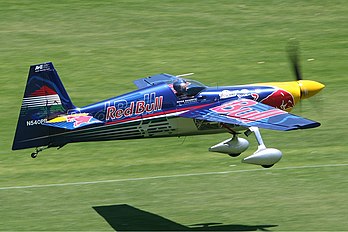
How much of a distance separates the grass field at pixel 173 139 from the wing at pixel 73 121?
2.46 m

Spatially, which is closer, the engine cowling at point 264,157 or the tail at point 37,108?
the engine cowling at point 264,157

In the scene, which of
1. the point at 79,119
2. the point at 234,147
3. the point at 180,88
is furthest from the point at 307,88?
the point at 79,119

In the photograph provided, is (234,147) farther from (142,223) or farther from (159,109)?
(142,223)

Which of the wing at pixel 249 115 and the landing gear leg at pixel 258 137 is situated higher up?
the wing at pixel 249 115

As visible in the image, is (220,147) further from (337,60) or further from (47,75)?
(337,60)

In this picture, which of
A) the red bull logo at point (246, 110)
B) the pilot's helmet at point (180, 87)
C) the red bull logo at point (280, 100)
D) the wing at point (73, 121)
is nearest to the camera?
the red bull logo at point (246, 110)

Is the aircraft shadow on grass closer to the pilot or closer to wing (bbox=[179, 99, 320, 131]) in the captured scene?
wing (bbox=[179, 99, 320, 131])

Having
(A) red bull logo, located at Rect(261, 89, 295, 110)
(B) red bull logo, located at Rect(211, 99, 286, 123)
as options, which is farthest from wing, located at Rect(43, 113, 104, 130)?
(A) red bull logo, located at Rect(261, 89, 295, 110)

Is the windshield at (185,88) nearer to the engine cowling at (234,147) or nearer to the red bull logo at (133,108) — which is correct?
the red bull logo at (133,108)

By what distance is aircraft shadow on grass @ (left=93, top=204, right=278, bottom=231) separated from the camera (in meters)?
23.3

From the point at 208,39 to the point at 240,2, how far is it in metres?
5.18

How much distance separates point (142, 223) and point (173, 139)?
833cm

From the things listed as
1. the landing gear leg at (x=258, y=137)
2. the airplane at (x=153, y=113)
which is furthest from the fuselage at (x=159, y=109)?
the landing gear leg at (x=258, y=137)

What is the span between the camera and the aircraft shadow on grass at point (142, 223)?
23.3 m
